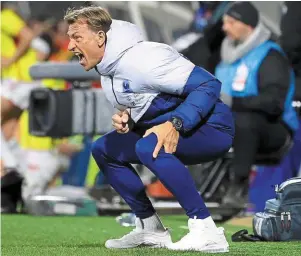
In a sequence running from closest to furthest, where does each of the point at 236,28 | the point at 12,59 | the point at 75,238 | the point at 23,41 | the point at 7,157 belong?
the point at 75,238, the point at 236,28, the point at 7,157, the point at 12,59, the point at 23,41

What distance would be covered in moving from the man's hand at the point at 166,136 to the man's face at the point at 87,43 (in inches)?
18.8

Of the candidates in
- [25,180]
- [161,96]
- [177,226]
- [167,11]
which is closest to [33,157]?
[25,180]

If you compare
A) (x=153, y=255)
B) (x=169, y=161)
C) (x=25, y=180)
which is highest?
(x=169, y=161)

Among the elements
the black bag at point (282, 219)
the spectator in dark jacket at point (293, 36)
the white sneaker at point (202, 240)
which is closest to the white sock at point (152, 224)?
the white sneaker at point (202, 240)

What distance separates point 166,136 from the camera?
6223mm

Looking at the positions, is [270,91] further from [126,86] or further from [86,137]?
[126,86]

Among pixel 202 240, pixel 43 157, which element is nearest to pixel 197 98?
pixel 202 240

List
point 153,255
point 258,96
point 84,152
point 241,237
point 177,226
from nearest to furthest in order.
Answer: point 153,255, point 241,237, point 177,226, point 258,96, point 84,152

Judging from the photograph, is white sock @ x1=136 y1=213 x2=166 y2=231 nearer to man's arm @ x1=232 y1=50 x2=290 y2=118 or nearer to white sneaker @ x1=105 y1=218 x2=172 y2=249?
white sneaker @ x1=105 y1=218 x2=172 y2=249

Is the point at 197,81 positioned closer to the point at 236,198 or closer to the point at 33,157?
the point at 236,198

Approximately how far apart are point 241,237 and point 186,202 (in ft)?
4.47

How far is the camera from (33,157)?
12.5m

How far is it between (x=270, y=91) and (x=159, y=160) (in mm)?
4220

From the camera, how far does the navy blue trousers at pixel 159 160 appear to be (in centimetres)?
622
